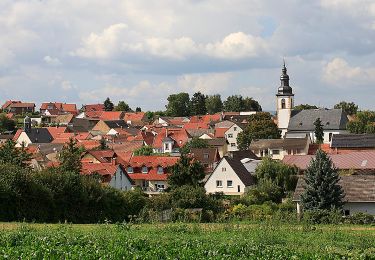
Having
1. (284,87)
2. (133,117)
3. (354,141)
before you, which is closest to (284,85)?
(284,87)

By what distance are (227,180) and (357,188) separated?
1714cm

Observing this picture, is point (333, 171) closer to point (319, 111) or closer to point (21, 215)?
point (21, 215)

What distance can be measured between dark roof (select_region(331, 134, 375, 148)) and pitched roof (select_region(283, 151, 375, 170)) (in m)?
14.8

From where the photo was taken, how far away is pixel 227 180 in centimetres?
5962

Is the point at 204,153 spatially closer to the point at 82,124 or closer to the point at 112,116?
the point at 82,124

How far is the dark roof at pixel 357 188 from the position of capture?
4372cm

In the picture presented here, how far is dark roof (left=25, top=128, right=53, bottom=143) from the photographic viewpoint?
11019cm

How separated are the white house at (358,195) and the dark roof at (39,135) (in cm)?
7360

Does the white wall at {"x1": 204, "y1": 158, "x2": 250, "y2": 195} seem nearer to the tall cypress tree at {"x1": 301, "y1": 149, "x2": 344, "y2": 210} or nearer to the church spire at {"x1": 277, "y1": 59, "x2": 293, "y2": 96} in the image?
the tall cypress tree at {"x1": 301, "y1": 149, "x2": 344, "y2": 210}

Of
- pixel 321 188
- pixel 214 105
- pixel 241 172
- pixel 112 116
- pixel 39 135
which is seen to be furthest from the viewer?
pixel 214 105

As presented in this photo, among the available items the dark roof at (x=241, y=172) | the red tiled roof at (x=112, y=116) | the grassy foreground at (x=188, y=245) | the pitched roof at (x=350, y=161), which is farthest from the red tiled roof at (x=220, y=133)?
the grassy foreground at (x=188, y=245)

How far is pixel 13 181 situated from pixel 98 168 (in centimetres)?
2404

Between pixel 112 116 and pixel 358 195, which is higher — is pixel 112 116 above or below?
above

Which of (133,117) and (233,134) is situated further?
(133,117)
